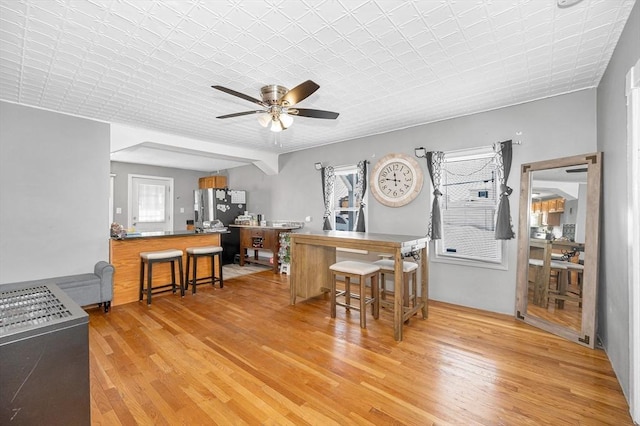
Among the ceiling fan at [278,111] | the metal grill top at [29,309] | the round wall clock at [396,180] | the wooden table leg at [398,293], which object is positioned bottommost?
the wooden table leg at [398,293]

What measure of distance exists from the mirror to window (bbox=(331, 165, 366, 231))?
2618mm

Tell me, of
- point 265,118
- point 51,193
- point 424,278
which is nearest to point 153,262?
point 51,193

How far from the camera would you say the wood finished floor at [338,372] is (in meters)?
1.81

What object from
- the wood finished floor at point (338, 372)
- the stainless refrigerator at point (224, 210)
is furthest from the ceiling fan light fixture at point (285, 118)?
the stainless refrigerator at point (224, 210)

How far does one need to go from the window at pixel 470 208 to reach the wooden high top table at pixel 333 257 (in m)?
0.86

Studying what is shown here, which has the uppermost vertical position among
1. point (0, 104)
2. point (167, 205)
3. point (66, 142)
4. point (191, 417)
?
point (0, 104)

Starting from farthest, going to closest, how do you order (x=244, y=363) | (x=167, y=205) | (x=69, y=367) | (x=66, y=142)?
(x=167, y=205) < (x=66, y=142) < (x=244, y=363) < (x=69, y=367)

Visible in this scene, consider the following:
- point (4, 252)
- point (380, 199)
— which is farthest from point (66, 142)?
point (380, 199)

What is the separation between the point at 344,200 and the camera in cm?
538

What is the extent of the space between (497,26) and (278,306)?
3.56m

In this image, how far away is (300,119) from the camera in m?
3.96

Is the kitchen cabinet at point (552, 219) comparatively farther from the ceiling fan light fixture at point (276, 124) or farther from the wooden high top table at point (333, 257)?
the ceiling fan light fixture at point (276, 124)

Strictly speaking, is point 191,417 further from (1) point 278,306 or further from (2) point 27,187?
(2) point 27,187

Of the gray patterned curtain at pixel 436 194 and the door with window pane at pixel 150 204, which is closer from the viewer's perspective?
the gray patterned curtain at pixel 436 194
